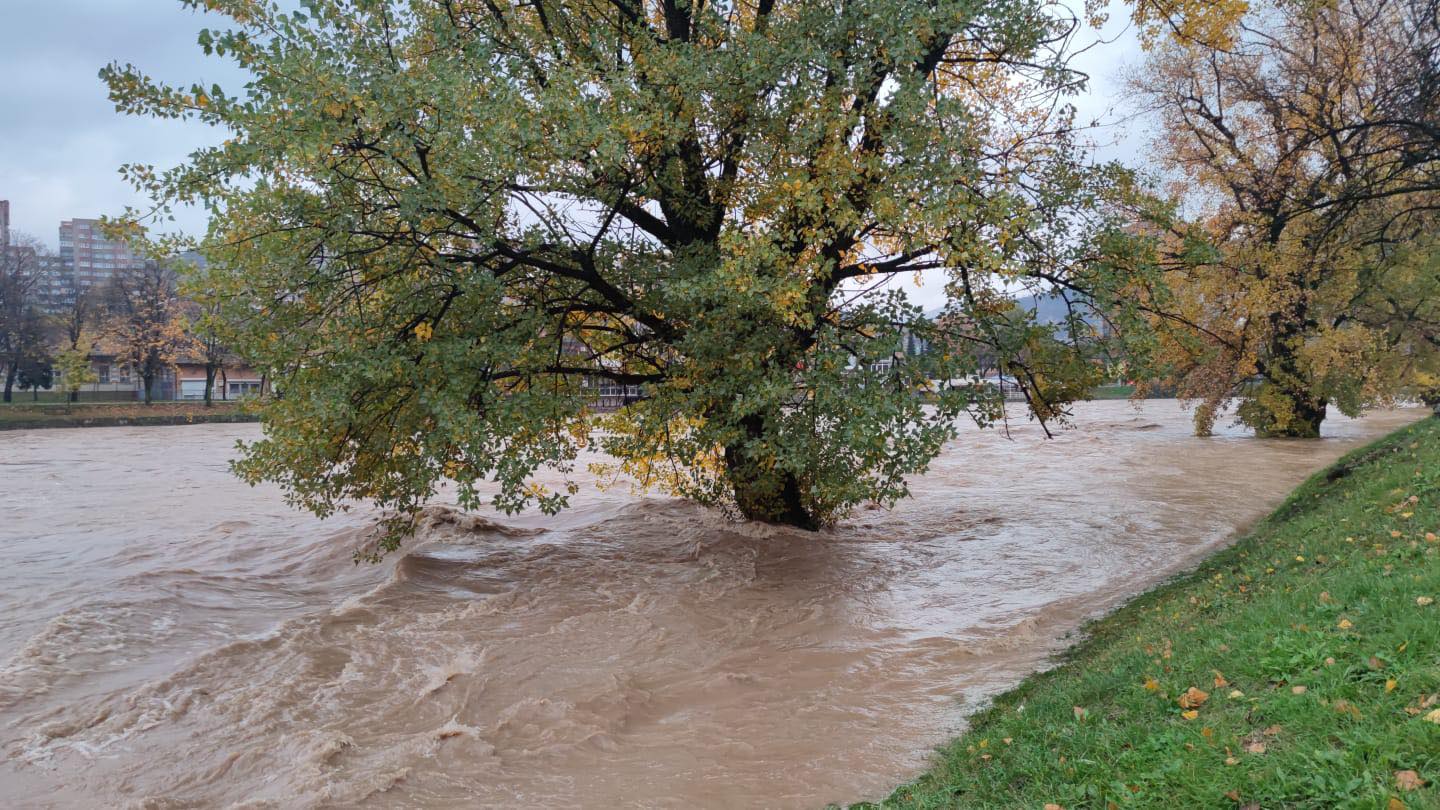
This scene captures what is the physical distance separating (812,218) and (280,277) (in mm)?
6447

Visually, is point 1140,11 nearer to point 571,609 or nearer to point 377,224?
point 377,224

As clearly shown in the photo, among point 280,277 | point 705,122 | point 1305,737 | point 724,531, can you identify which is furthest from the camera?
point 724,531

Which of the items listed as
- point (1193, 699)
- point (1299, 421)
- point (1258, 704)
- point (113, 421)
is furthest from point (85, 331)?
point (1258, 704)

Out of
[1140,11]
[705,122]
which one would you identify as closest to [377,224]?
[705,122]

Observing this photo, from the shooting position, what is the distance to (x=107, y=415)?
59812mm

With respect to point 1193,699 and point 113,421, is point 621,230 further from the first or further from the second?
point 113,421

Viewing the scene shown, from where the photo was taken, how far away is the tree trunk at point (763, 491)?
553 inches

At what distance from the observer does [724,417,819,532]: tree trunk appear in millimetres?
14055

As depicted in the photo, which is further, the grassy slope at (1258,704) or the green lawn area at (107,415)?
the green lawn area at (107,415)

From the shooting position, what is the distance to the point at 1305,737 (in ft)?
14.0

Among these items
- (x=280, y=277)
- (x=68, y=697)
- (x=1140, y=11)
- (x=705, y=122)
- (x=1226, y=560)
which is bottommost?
(x=68, y=697)

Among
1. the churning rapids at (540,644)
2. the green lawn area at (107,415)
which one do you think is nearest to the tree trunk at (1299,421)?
the churning rapids at (540,644)

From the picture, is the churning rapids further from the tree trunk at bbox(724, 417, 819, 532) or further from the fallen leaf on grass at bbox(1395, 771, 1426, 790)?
the fallen leaf on grass at bbox(1395, 771, 1426, 790)

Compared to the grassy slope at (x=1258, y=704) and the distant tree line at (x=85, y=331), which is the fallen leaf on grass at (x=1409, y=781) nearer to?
the grassy slope at (x=1258, y=704)
